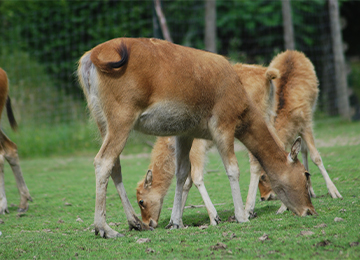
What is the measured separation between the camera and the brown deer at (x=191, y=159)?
20.2ft

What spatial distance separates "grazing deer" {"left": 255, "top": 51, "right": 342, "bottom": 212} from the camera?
22.1ft

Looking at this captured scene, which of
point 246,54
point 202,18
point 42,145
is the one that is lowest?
point 42,145

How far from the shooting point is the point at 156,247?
4.04 meters

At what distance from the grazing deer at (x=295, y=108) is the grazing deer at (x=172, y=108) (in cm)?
137

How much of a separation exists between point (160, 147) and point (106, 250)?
2776mm

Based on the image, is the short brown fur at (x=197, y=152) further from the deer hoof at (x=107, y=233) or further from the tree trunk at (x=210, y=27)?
the tree trunk at (x=210, y=27)

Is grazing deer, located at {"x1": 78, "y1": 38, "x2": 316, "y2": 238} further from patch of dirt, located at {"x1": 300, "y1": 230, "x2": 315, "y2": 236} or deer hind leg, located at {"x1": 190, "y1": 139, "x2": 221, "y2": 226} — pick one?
patch of dirt, located at {"x1": 300, "y1": 230, "x2": 315, "y2": 236}

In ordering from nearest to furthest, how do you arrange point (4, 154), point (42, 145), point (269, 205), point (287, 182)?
1. point (287, 182)
2. point (269, 205)
3. point (4, 154)
4. point (42, 145)

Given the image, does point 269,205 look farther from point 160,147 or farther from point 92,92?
point 92,92

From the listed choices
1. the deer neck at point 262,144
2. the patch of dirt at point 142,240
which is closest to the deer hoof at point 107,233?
the patch of dirt at point 142,240

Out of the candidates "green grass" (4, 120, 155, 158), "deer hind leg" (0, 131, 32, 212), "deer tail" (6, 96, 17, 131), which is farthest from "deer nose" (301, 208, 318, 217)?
"green grass" (4, 120, 155, 158)

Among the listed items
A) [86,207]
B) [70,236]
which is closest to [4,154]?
[86,207]

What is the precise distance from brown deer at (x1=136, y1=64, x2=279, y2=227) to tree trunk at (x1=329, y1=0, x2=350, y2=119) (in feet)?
33.6

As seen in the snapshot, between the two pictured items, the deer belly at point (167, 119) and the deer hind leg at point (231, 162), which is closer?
the deer belly at point (167, 119)
